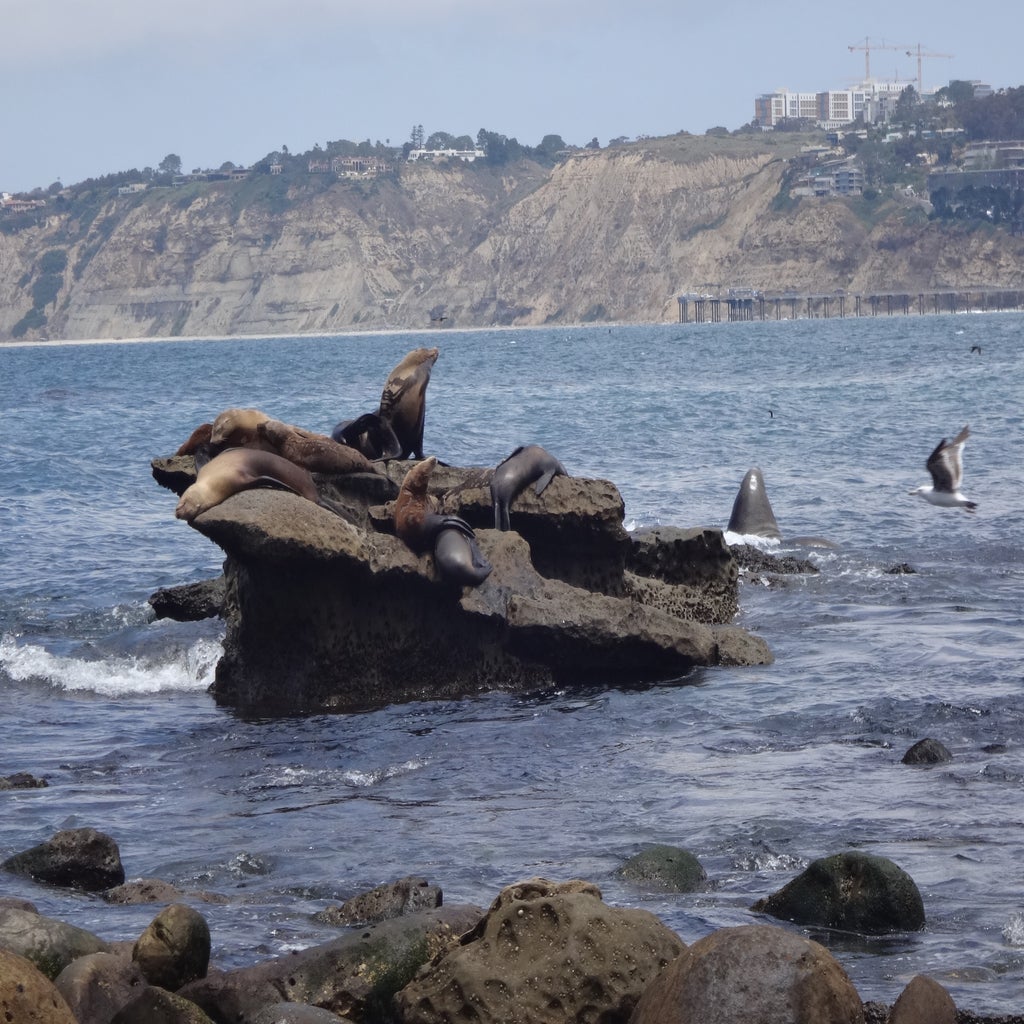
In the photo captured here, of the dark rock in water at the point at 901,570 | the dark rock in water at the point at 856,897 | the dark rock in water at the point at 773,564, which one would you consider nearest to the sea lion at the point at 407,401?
the dark rock in water at the point at 773,564

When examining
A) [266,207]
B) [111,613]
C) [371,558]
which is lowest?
[111,613]

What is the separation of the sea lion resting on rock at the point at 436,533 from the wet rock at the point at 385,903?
16.1 feet

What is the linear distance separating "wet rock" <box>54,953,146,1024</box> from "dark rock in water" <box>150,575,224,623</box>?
9.23 metres

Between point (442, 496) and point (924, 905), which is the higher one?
point (442, 496)

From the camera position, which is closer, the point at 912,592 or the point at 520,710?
the point at 520,710

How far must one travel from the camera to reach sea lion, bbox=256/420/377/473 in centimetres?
1249

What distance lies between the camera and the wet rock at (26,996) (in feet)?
15.4

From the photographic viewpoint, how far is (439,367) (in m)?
80.8

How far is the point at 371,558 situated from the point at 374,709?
1084 mm

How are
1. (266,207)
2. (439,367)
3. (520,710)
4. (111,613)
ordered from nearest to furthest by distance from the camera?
(520,710)
(111,613)
(439,367)
(266,207)

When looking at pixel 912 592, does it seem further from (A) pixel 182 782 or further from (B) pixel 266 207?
(B) pixel 266 207

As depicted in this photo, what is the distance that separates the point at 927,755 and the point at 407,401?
602cm

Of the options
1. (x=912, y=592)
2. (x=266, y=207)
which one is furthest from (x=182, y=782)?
(x=266, y=207)

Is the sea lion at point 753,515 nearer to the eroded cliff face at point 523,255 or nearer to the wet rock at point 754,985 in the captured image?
the wet rock at point 754,985
